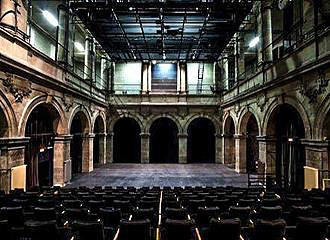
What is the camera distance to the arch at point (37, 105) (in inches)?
396

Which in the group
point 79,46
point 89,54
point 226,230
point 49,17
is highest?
point 49,17

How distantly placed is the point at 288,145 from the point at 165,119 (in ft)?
45.5

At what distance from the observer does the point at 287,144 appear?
506 inches

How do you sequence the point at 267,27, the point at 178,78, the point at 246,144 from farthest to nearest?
the point at 178,78 < the point at 246,144 < the point at 267,27

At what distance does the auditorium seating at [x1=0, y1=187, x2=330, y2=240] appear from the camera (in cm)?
412

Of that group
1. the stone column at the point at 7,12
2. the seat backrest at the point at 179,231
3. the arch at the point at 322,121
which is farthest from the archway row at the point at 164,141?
the seat backrest at the point at 179,231

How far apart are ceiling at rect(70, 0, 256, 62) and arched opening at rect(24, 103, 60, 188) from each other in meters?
5.39

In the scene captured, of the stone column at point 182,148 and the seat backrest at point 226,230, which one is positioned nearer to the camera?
the seat backrest at point 226,230

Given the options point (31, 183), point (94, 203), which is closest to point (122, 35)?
point (31, 183)

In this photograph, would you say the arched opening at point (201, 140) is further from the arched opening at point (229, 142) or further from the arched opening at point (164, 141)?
the arched opening at point (229, 142)

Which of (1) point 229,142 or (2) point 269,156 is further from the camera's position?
(1) point 229,142

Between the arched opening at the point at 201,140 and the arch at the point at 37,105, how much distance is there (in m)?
13.3

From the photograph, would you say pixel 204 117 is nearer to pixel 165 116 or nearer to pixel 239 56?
pixel 165 116

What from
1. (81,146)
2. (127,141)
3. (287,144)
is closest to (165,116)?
(127,141)
